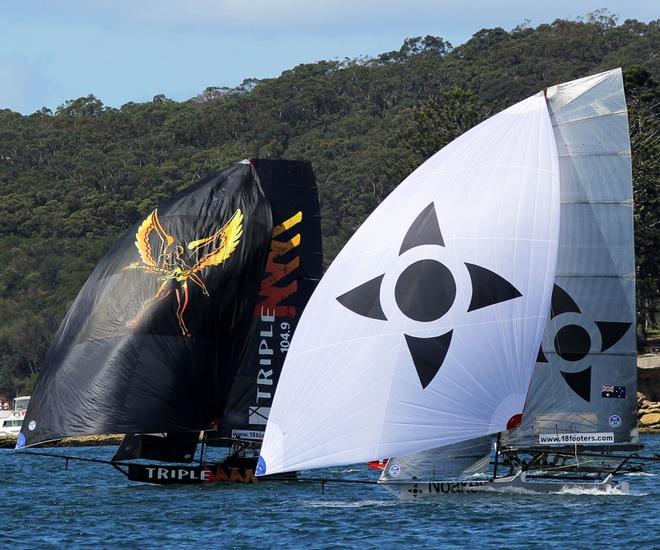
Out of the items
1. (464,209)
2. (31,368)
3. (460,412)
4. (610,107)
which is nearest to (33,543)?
(460,412)

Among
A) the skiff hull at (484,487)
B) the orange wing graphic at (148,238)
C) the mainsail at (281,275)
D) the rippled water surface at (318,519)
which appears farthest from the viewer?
the mainsail at (281,275)

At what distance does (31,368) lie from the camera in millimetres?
97062

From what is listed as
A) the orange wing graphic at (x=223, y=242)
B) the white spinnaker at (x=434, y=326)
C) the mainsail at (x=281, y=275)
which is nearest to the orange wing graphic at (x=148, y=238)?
the orange wing graphic at (x=223, y=242)

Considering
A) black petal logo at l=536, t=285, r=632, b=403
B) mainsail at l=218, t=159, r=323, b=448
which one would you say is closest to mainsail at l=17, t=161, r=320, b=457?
mainsail at l=218, t=159, r=323, b=448

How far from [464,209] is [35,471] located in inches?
957

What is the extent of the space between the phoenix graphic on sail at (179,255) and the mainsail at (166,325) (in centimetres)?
2

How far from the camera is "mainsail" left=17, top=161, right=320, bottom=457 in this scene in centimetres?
3034

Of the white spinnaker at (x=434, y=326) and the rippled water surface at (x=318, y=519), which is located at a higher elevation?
the white spinnaker at (x=434, y=326)

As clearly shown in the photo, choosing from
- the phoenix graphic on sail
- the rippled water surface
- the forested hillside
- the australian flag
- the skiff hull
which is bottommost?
the rippled water surface

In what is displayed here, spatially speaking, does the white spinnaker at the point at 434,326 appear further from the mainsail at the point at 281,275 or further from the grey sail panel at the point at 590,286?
the mainsail at the point at 281,275

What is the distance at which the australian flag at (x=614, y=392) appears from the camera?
86.4 ft

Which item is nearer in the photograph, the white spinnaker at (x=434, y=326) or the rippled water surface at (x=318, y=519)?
the rippled water surface at (x=318, y=519)

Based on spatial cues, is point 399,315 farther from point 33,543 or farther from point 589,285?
point 33,543

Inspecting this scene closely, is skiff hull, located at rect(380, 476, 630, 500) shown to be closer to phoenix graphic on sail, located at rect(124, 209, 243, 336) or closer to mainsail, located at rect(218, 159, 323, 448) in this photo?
mainsail, located at rect(218, 159, 323, 448)
